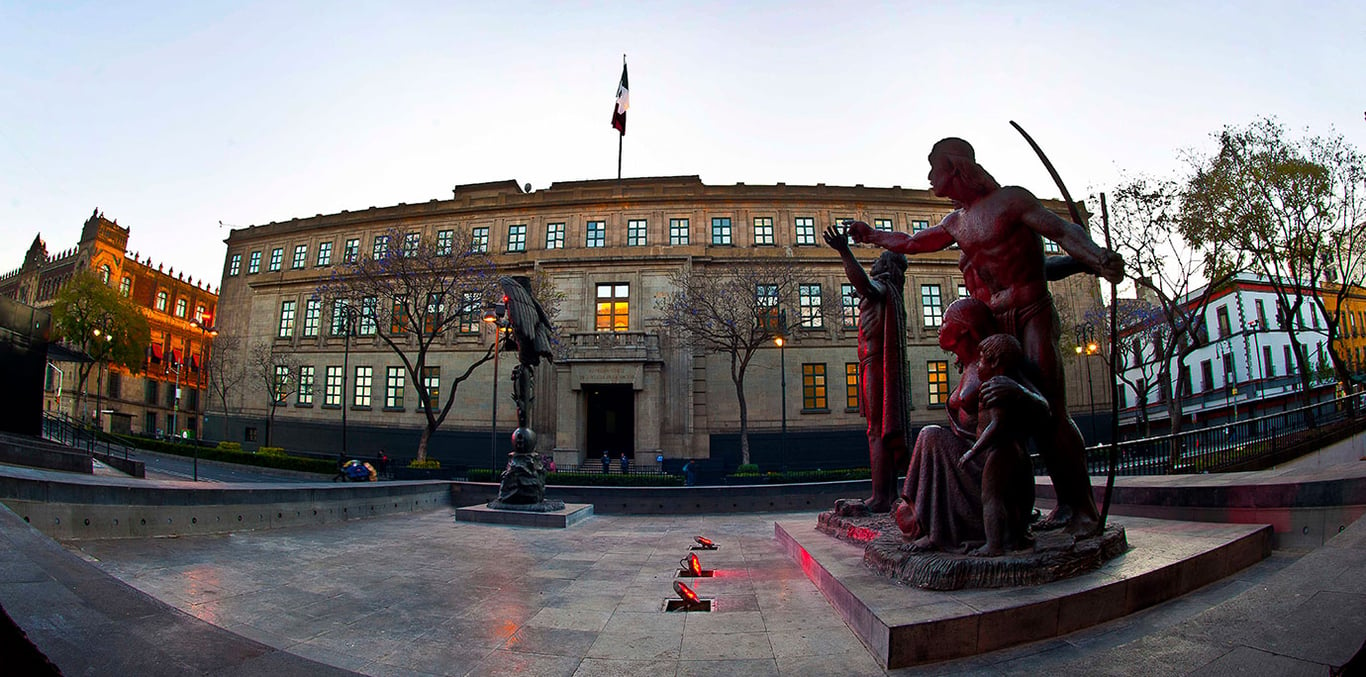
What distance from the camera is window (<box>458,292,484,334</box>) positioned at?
1049 inches

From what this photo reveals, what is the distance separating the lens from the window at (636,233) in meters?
34.7

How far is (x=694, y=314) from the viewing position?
2802cm

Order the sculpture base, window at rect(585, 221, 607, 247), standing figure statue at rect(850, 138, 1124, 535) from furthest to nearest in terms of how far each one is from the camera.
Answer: window at rect(585, 221, 607, 247) → standing figure statue at rect(850, 138, 1124, 535) → the sculpture base

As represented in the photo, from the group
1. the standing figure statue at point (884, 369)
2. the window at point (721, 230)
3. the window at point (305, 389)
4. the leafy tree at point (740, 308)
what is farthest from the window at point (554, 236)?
the standing figure statue at point (884, 369)

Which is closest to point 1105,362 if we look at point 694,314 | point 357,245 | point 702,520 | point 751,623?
point 694,314

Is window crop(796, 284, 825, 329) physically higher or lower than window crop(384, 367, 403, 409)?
higher

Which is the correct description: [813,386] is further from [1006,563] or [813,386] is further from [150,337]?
[150,337]

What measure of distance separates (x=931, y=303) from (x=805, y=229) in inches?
330

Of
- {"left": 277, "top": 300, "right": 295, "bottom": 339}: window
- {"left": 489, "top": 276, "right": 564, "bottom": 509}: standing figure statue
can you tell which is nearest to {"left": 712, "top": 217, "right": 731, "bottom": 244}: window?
{"left": 489, "top": 276, "right": 564, "bottom": 509}: standing figure statue

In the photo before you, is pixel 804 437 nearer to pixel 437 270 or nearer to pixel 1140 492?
pixel 437 270

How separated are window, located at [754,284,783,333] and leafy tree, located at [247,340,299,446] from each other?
2792 cm

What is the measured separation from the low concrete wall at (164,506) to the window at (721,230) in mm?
25282

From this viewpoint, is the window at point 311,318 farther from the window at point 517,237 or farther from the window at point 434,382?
the window at point 517,237

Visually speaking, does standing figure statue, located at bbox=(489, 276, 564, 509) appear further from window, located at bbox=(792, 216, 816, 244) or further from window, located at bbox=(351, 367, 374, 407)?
window, located at bbox=(351, 367, 374, 407)
